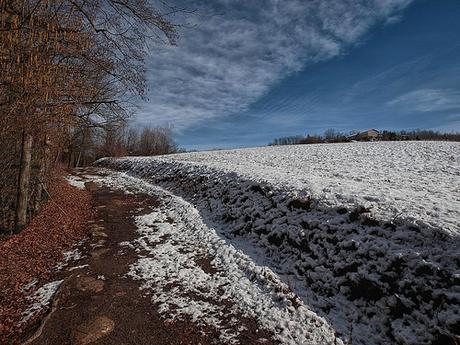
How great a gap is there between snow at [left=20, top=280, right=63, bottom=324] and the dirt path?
7.2 inches

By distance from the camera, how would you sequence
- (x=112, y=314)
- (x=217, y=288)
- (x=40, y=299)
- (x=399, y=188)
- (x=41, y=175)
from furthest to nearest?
(x=41, y=175)
(x=399, y=188)
(x=217, y=288)
(x=40, y=299)
(x=112, y=314)

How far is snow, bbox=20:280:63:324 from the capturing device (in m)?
5.38

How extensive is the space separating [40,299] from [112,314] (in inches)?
74.2

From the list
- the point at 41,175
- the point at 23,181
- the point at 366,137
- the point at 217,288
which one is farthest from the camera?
the point at 366,137

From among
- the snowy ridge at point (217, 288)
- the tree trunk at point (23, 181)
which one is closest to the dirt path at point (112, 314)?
the snowy ridge at point (217, 288)

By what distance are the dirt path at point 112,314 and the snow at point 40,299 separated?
18 cm

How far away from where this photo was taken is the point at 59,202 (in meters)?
13.8

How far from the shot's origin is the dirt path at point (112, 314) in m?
4.70

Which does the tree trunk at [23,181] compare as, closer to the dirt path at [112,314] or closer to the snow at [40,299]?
the dirt path at [112,314]

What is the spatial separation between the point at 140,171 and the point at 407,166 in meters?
20.5

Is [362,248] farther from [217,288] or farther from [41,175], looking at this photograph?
[41,175]

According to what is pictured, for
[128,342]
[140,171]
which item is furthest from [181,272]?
[140,171]

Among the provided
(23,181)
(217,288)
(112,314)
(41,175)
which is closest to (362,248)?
(217,288)

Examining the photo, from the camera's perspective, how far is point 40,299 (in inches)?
230
